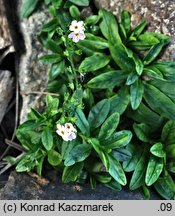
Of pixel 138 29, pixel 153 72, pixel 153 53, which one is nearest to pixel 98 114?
pixel 153 72

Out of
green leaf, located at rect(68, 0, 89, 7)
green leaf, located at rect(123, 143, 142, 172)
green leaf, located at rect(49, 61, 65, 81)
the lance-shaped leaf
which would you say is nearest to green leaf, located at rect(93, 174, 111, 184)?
green leaf, located at rect(123, 143, 142, 172)

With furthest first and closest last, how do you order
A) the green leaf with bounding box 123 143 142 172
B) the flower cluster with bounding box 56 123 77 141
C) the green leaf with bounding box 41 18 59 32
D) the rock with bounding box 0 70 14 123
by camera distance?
the rock with bounding box 0 70 14 123, the green leaf with bounding box 41 18 59 32, the green leaf with bounding box 123 143 142 172, the flower cluster with bounding box 56 123 77 141

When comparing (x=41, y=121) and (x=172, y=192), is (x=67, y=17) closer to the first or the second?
(x=41, y=121)

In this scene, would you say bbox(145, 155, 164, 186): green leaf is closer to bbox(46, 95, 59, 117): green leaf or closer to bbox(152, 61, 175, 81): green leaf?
bbox(152, 61, 175, 81): green leaf

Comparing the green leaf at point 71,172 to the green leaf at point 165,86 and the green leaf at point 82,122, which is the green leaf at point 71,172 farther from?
the green leaf at point 165,86

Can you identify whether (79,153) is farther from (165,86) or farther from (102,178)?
(165,86)

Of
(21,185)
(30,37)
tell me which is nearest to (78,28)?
(30,37)
